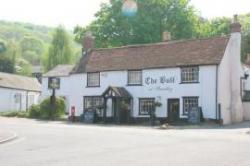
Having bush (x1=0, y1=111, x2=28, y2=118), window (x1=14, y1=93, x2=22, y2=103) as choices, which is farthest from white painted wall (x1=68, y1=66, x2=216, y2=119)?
window (x1=14, y1=93, x2=22, y2=103)

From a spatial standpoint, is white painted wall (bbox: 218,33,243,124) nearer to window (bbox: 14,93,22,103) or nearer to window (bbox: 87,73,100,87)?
window (bbox: 87,73,100,87)

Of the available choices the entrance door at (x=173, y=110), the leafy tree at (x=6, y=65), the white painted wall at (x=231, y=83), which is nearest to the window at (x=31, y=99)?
the leafy tree at (x=6, y=65)

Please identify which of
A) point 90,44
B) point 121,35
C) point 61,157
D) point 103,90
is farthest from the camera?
point 121,35

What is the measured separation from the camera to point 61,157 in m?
16.7

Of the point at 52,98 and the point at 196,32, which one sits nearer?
the point at 52,98

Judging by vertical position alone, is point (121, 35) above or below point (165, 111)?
above

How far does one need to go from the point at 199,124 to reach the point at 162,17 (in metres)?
30.2

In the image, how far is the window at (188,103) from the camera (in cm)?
4159

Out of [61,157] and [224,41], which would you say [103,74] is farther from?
[61,157]

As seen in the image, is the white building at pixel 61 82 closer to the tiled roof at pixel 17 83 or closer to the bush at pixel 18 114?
the tiled roof at pixel 17 83

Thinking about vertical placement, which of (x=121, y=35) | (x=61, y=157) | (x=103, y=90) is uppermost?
(x=121, y=35)

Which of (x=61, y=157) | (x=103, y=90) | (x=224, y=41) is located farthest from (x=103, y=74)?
(x=61, y=157)

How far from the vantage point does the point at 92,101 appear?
47938mm

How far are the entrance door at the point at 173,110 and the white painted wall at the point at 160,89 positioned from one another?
39 cm
